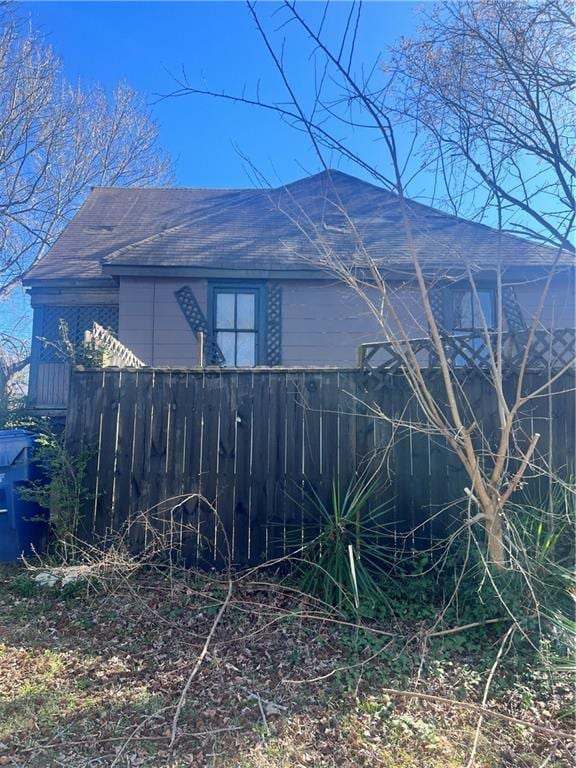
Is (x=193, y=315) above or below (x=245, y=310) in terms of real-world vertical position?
below

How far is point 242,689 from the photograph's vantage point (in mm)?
2775

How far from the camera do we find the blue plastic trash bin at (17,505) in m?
4.41

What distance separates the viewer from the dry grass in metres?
2.32

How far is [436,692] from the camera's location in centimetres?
275

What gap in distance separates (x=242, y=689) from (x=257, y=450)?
6.62ft

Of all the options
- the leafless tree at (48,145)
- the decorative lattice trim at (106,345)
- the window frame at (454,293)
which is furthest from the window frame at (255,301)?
the leafless tree at (48,145)

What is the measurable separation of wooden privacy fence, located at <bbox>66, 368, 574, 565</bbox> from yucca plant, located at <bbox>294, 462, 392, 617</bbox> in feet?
0.35

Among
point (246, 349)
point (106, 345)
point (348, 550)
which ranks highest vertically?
point (246, 349)

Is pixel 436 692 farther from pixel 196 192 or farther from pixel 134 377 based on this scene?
pixel 196 192

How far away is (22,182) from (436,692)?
15356 mm

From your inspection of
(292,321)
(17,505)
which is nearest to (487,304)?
(292,321)

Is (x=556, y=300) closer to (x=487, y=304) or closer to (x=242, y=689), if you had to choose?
(x=487, y=304)

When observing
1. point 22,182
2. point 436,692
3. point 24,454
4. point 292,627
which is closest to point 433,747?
point 436,692

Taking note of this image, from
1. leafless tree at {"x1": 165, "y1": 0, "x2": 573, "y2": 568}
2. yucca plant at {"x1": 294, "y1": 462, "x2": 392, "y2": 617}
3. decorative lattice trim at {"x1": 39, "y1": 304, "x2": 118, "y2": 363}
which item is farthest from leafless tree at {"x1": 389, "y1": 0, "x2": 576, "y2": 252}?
decorative lattice trim at {"x1": 39, "y1": 304, "x2": 118, "y2": 363}
